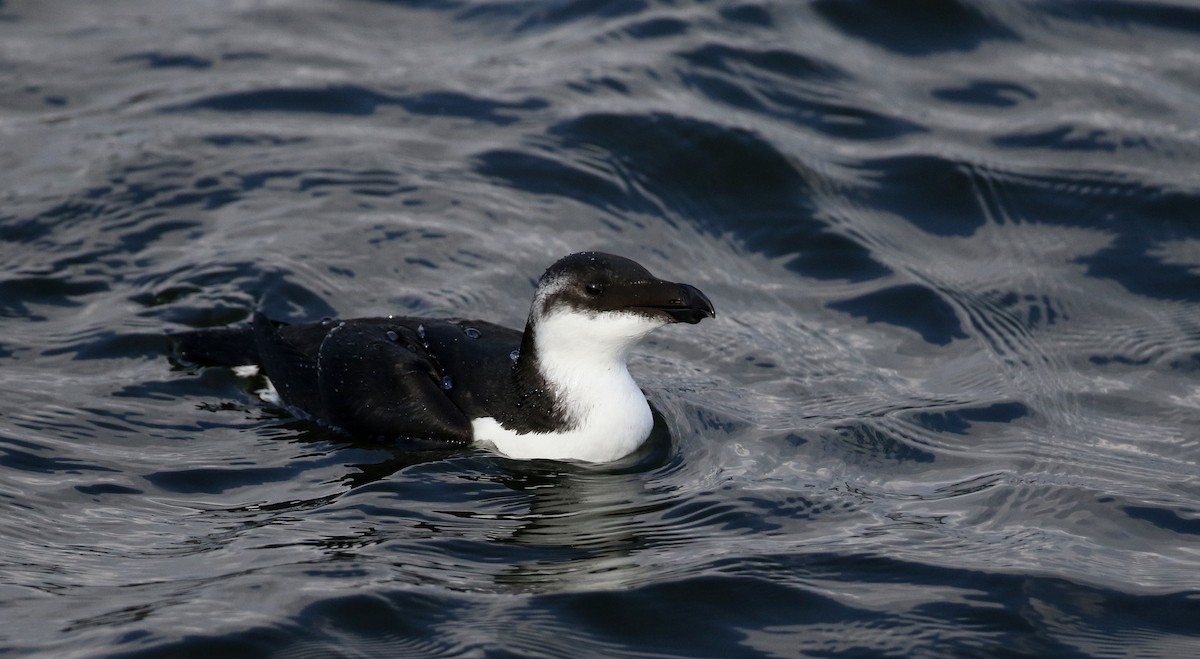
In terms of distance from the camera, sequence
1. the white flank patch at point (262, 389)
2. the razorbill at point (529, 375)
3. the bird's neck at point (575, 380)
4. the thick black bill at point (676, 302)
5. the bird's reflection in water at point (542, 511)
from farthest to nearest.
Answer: the white flank patch at point (262, 389) < the bird's neck at point (575, 380) < the razorbill at point (529, 375) < the thick black bill at point (676, 302) < the bird's reflection in water at point (542, 511)

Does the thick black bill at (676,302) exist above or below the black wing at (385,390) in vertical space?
above

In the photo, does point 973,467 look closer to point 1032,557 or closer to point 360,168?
point 1032,557

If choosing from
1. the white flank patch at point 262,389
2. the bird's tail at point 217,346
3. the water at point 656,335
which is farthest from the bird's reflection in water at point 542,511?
the bird's tail at point 217,346

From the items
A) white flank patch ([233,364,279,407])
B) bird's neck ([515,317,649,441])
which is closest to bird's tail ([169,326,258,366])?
white flank patch ([233,364,279,407])

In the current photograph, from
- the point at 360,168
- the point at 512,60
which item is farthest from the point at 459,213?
the point at 512,60

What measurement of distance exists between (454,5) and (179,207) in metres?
4.08

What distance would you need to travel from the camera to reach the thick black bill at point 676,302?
693cm

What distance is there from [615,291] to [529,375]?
24.8 inches

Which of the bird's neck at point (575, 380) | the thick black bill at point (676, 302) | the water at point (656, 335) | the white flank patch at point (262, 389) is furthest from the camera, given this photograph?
the white flank patch at point (262, 389)

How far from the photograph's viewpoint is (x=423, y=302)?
8898 millimetres

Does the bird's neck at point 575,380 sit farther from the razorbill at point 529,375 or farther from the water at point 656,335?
the water at point 656,335

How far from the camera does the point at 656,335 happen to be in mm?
8953

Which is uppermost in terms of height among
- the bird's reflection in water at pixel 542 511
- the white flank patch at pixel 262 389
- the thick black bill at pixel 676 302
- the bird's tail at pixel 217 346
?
the thick black bill at pixel 676 302

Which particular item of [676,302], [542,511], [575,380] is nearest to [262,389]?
[575,380]
